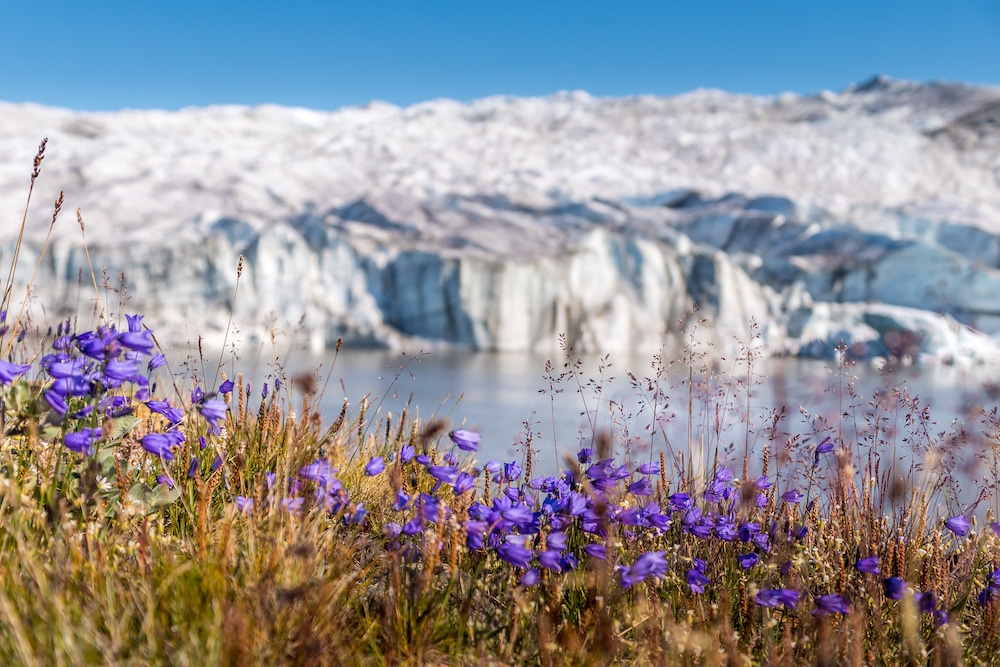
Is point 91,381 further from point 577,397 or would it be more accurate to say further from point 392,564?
point 577,397

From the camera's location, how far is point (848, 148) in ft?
222

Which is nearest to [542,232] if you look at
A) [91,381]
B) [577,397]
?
[577,397]

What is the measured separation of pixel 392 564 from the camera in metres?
1.59

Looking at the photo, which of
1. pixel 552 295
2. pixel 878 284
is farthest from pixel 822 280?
pixel 552 295

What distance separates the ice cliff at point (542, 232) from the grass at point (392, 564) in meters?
0.82

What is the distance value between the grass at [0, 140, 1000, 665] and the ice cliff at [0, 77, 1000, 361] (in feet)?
Answer: 2.70

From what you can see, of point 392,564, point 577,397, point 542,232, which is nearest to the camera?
point 392,564

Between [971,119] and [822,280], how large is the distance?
203ft

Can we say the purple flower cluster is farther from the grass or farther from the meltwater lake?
the meltwater lake

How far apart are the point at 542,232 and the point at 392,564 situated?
1480 inches

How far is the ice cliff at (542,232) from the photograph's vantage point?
28.9 m

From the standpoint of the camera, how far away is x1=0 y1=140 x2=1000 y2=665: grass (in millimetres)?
1339

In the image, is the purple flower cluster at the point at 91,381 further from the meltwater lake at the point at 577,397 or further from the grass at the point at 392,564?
the meltwater lake at the point at 577,397

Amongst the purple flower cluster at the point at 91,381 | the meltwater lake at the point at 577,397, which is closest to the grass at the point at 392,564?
the purple flower cluster at the point at 91,381
